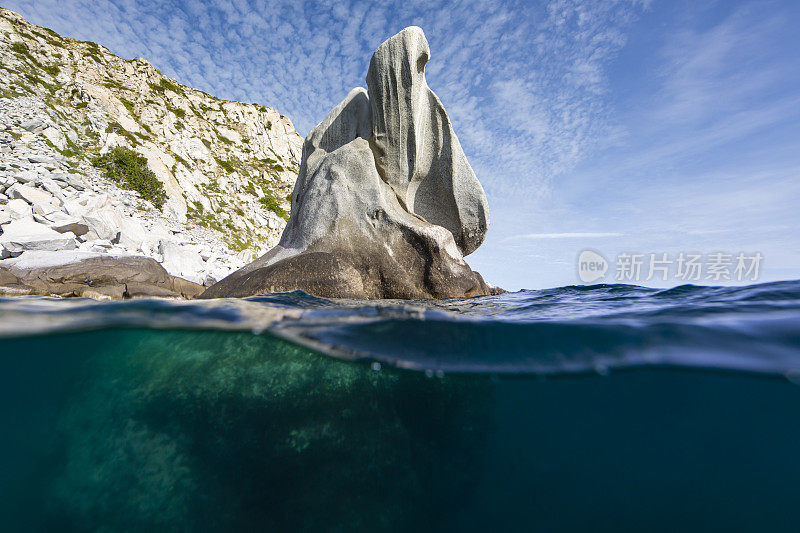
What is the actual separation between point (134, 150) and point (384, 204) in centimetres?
2834

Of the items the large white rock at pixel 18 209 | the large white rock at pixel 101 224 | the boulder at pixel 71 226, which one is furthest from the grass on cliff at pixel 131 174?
the boulder at pixel 71 226

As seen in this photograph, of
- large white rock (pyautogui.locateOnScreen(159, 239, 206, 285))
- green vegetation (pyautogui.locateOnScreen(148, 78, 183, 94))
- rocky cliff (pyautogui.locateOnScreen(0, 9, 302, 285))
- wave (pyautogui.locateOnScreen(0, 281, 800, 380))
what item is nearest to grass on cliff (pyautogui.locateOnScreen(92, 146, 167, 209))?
rocky cliff (pyautogui.locateOnScreen(0, 9, 302, 285))

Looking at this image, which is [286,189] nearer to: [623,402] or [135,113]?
[135,113]

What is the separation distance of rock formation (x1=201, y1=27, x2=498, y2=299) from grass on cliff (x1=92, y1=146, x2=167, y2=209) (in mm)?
19183

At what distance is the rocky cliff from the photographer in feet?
38.7

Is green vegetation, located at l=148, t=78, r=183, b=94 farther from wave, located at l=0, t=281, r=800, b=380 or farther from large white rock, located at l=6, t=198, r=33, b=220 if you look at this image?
wave, located at l=0, t=281, r=800, b=380

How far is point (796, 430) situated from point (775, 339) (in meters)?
0.80

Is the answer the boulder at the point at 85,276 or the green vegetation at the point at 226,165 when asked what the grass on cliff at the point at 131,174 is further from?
the boulder at the point at 85,276

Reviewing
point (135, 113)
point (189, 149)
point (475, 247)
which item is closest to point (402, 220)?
point (475, 247)

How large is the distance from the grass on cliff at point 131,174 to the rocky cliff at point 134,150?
0.27 m

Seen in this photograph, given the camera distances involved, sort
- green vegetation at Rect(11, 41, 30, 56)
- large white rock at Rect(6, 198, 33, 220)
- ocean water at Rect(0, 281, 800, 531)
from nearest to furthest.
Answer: ocean water at Rect(0, 281, 800, 531), large white rock at Rect(6, 198, 33, 220), green vegetation at Rect(11, 41, 30, 56)

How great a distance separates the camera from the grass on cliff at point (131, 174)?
75.0ft

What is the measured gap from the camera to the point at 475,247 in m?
10.5

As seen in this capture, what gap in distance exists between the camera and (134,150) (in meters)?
26.3
